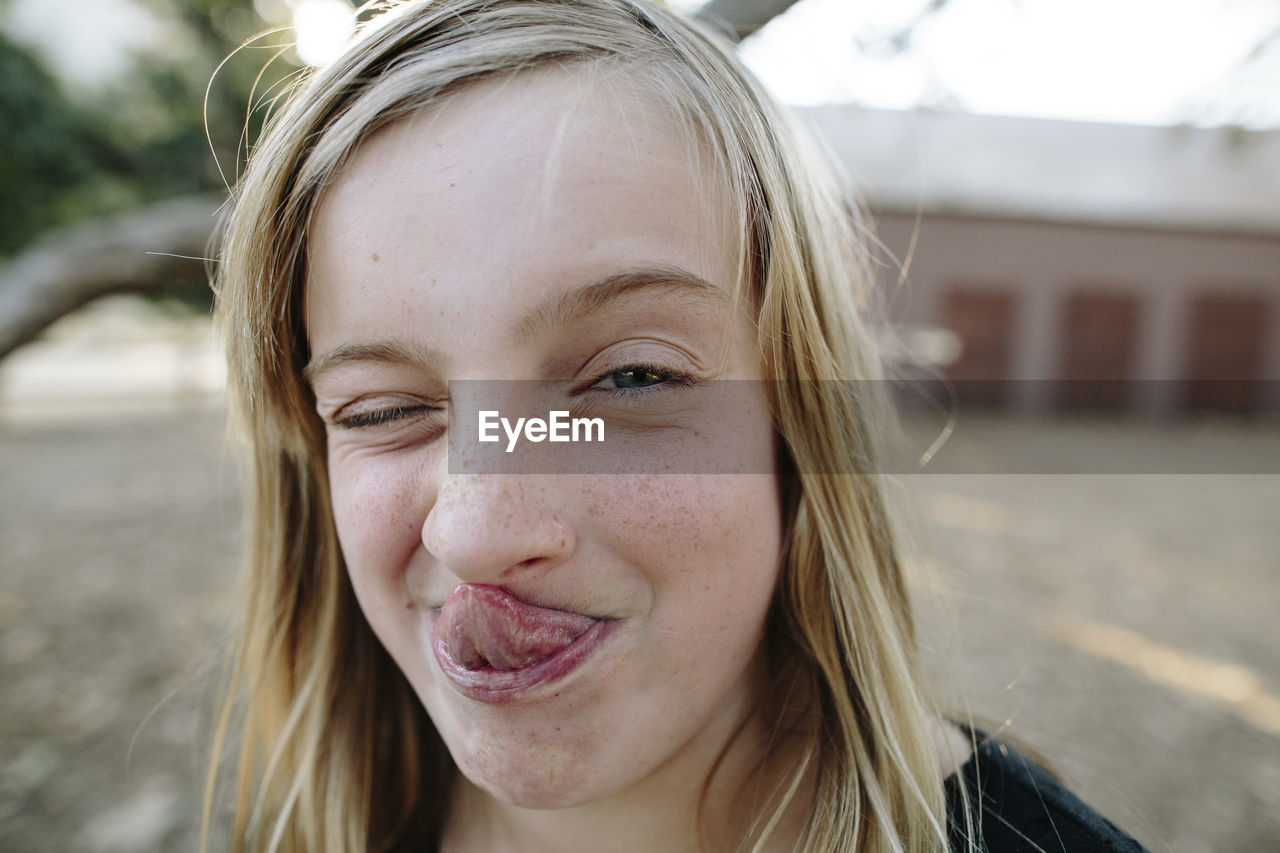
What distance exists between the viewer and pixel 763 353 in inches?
36.3

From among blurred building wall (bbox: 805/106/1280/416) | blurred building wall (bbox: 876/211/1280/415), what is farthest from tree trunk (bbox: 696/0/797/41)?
blurred building wall (bbox: 876/211/1280/415)

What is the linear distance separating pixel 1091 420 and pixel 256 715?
42.6ft

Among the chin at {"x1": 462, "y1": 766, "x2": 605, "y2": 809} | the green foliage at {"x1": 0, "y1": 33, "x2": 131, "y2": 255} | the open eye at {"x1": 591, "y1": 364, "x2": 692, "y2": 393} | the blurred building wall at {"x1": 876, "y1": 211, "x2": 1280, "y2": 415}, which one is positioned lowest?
the chin at {"x1": 462, "y1": 766, "x2": 605, "y2": 809}

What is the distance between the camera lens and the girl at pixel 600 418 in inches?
31.1

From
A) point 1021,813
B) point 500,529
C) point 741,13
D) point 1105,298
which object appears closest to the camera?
point 500,529

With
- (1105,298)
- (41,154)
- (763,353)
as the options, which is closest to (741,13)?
(763,353)

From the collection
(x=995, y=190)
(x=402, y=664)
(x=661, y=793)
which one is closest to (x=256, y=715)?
(x=402, y=664)

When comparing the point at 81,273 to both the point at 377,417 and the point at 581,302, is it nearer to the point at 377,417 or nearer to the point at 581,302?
the point at 377,417

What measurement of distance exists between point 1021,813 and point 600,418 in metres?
0.76

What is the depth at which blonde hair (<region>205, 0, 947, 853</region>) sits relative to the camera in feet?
2.97

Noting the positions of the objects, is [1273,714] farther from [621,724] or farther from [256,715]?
[256,715]

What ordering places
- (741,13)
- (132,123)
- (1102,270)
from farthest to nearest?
(1102,270) < (132,123) < (741,13)

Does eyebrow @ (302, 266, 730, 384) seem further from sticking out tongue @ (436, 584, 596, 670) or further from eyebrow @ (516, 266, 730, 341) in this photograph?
sticking out tongue @ (436, 584, 596, 670)
